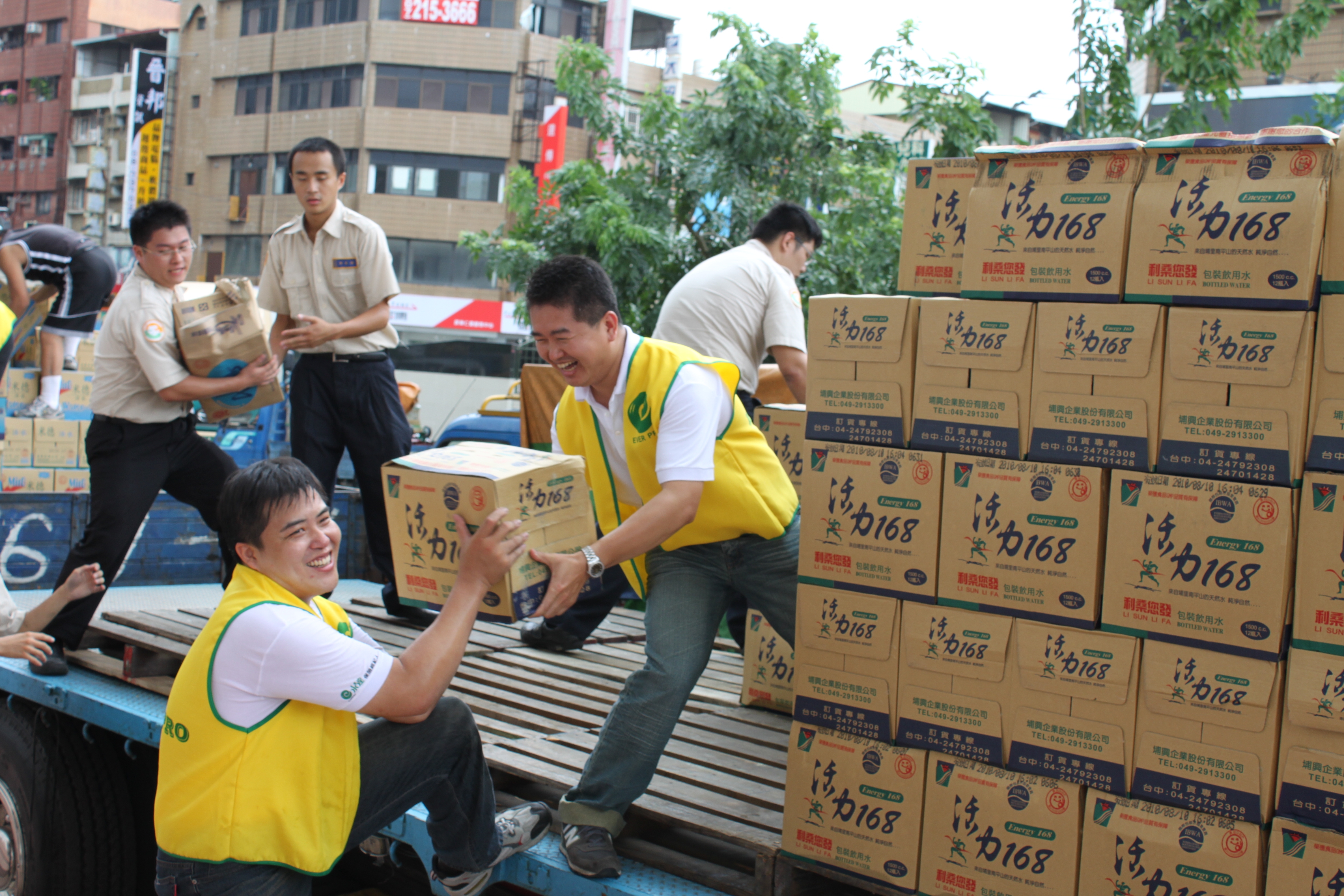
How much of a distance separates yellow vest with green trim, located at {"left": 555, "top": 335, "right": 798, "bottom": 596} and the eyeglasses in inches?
76.4

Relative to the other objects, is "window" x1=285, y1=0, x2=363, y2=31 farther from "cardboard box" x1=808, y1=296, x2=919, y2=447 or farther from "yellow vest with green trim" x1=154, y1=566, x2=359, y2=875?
"yellow vest with green trim" x1=154, y1=566, x2=359, y2=875

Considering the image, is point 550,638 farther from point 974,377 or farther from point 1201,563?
point 1201,563

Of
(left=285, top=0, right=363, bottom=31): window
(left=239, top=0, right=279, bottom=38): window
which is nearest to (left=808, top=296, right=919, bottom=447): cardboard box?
(left=285, top=0, right=363, bottom=31): window

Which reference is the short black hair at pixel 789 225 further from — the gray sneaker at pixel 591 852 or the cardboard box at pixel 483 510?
the gray sneaker at pixel 591 852

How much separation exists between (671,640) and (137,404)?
95.8 inches

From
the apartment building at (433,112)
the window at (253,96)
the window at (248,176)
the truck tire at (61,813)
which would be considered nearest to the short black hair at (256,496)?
the truck tire at (61,813)

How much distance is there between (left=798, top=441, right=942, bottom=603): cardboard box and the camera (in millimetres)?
2578

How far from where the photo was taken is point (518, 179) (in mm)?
14039

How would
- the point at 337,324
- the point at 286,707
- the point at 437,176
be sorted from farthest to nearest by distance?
the point at 437,176 → the point at 337,324 → the point at 286,707

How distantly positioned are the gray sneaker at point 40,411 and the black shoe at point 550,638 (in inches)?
178

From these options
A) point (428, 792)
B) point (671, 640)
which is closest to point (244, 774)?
point (428, 792)

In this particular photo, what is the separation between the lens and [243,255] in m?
34.9

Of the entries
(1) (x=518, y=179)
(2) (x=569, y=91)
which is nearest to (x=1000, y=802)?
(2) (x=569, y=91)

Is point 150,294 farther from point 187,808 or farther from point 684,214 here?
point 684,214
